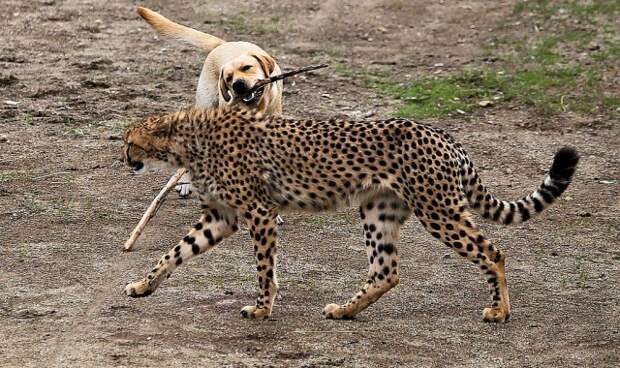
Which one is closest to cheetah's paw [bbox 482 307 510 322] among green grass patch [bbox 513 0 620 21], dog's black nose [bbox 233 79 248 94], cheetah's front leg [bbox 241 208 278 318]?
cheetah's front leg [bbox 241 208 278 318]

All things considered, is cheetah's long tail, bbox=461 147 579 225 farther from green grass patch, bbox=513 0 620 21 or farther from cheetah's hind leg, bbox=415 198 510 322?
green grass patch, bbox=513 0 620 21

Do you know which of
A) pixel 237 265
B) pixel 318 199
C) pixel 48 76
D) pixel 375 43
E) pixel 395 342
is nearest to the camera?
pixel 395 342

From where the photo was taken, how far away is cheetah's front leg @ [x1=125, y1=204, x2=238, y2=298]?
6559 millimetres

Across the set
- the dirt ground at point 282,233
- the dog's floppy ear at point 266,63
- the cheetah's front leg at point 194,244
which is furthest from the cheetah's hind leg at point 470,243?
the dog's floppy ear at point 266,63

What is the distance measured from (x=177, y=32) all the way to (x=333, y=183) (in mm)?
3071

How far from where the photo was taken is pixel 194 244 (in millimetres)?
6582

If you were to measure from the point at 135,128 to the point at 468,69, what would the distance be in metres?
5.52

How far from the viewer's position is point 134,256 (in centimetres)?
745

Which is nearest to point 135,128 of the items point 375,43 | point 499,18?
point 375,43

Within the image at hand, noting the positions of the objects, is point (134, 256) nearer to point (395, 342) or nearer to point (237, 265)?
point (237, 265)

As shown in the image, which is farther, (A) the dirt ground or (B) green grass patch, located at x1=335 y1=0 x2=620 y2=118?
(B) green grass patch, located at x1=335 y1=0 x2=620 y2=118

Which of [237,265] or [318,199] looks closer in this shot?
[318,199]

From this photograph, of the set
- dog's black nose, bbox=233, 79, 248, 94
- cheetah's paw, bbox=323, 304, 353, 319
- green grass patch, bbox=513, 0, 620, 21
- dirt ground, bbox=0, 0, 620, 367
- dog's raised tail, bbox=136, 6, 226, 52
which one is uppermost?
dog's black nose, bbox=233, 79, 248, 94

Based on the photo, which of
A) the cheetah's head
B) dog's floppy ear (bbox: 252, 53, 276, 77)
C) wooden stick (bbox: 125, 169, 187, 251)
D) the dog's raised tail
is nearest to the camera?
the cheetah's head
